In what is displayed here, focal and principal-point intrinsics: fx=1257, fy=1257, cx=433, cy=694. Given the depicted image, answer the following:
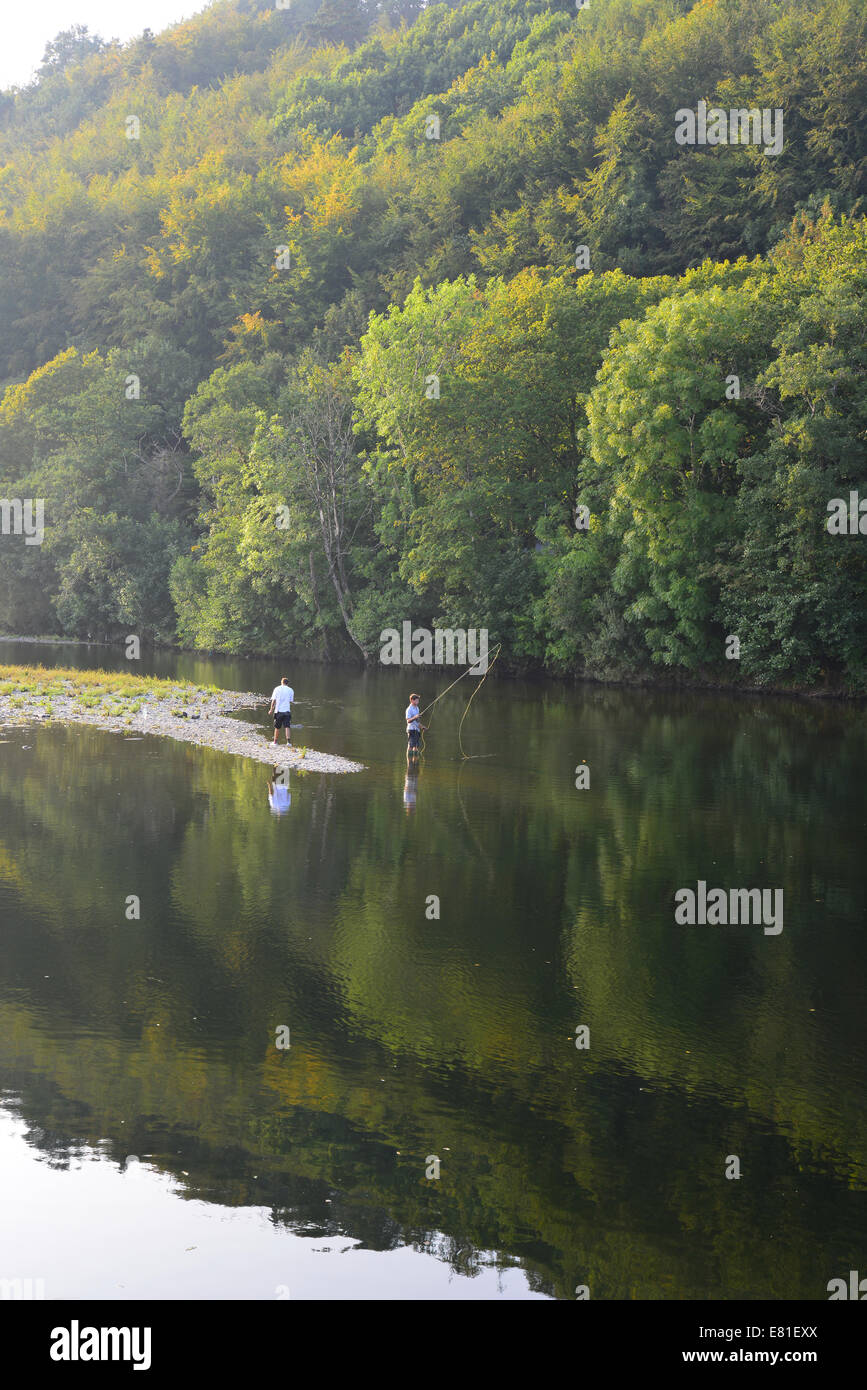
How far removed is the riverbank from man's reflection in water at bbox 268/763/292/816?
31.8 inches

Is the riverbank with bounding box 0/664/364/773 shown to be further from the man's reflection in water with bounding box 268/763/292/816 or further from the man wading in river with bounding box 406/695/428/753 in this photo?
the man wading in river with bounding box 406/695/428/753

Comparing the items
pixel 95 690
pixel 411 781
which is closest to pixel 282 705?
pixel 411 781

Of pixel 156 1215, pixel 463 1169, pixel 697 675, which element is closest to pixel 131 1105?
pixel 156 1215

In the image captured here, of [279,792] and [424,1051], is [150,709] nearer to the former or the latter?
[279,792]

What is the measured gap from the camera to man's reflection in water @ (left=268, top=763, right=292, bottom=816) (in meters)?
20.2

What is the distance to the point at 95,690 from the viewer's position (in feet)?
126

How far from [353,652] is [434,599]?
661cm

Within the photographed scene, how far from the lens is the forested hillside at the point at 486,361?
43312 millimetres

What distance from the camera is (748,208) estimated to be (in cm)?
5838

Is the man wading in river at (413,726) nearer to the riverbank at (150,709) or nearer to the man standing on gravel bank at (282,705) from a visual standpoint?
the riverbank at (150,709)

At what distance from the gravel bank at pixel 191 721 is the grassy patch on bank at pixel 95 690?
4.7 inches

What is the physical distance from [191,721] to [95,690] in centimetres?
704

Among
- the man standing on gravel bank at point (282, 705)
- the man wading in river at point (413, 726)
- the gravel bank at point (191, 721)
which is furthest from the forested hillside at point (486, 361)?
the man standing on gravel bank at point (282, 705)
